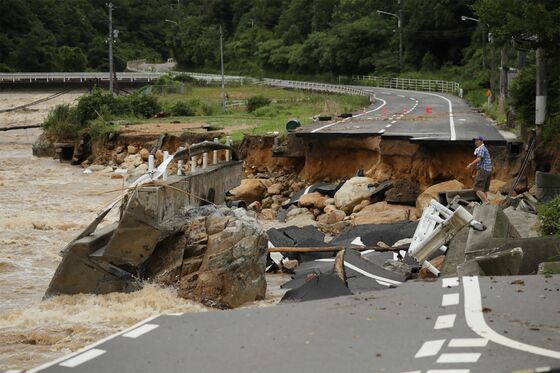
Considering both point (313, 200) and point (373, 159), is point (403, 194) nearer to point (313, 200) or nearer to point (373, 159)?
point (313, 200)

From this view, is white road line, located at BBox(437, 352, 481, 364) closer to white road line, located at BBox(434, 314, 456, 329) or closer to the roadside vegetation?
white road line, located at BBox(434, 314, 456, 329)

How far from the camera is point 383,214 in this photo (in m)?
22.2

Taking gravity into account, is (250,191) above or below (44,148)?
above

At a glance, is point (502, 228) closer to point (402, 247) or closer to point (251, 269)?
point (402, 247)

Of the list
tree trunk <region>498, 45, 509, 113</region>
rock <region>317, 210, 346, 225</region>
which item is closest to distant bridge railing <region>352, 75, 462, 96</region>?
tree trunk <region>498, 45, 509, 113</region>

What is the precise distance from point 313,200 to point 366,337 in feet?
57.0

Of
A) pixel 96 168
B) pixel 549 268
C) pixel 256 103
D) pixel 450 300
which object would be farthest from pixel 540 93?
pixel 256 103

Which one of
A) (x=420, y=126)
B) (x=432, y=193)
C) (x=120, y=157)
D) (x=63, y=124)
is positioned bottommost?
(x=120, y=157)

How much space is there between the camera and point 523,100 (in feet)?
86.7

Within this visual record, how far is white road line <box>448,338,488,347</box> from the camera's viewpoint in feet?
24.8

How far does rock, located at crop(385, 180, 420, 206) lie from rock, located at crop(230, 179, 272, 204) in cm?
505

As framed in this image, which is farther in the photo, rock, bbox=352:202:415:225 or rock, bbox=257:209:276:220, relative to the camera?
rock, bbox=257:209:276:220

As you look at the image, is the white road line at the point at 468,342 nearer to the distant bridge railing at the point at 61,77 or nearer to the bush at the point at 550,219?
the bush at the point at 550,219

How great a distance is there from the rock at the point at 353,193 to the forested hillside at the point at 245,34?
188 feet
